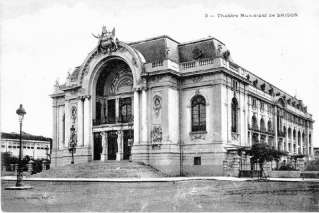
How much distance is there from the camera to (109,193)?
21172mm

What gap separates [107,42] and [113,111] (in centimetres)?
757

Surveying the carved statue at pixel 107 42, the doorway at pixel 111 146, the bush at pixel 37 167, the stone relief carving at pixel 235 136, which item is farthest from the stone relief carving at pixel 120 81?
the bush at pixel 37 167

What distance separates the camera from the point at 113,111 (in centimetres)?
4541

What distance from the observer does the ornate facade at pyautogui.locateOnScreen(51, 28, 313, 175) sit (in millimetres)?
38312

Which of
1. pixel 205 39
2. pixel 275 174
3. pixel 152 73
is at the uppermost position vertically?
pixel 205 39

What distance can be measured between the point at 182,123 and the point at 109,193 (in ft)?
64.1

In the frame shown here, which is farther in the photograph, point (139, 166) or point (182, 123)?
point (182, 123)

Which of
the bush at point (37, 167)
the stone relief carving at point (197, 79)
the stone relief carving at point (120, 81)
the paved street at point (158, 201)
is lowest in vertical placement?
the bush at point (37, 167)

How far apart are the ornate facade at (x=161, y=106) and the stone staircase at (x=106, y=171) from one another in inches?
72.1

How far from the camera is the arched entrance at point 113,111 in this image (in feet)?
137

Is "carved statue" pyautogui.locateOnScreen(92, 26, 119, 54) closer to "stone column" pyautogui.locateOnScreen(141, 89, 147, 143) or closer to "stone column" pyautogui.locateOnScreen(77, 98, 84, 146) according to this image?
"stone column" pyautogui.locateOnScreen(141, 89, 147, 143)

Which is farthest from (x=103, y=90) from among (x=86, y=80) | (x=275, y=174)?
(x=275, y=174)

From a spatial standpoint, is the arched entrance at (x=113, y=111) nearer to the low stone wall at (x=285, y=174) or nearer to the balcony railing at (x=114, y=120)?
the balcony railing at (x=114, y=120)

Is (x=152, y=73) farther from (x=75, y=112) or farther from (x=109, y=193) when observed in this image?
(x=109, y=193)
